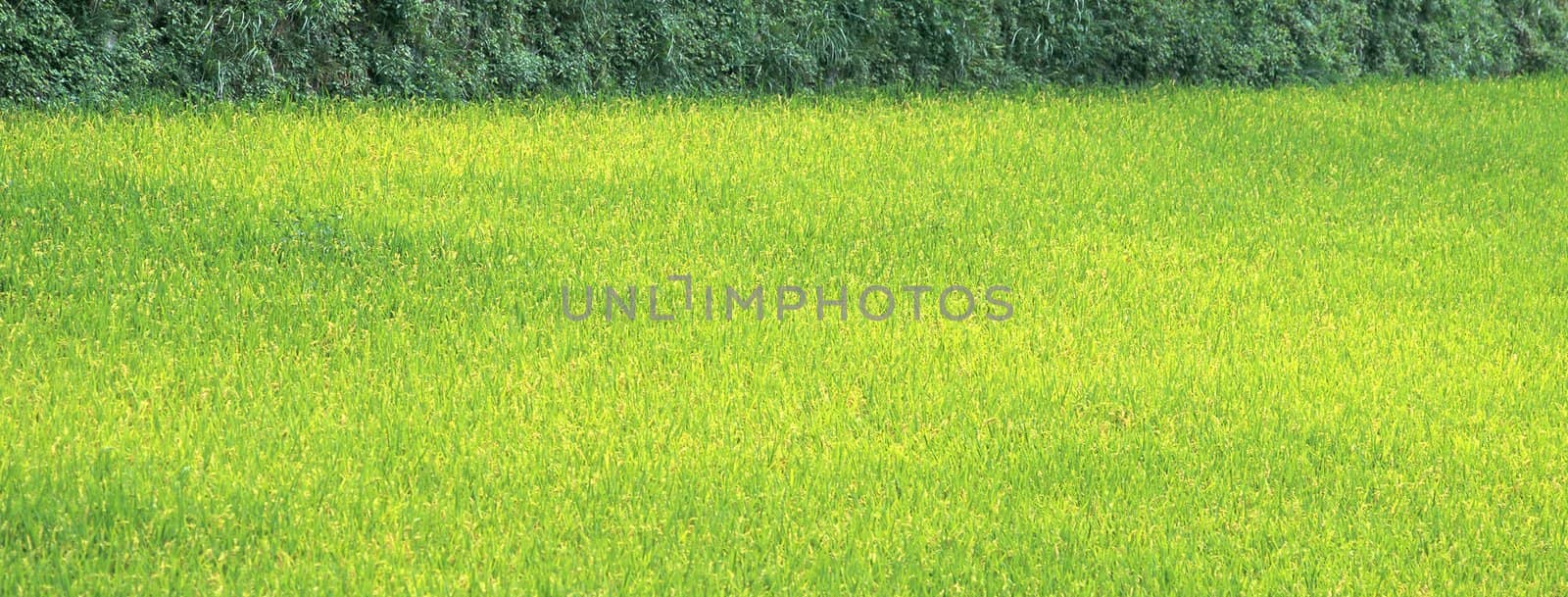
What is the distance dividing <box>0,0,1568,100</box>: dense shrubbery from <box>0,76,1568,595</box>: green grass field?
679 millimetres

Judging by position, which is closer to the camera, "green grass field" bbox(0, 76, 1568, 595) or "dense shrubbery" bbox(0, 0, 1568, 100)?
"green grass field" bbox(0, 76, 1568, 595)

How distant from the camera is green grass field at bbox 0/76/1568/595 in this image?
4531 millimetres

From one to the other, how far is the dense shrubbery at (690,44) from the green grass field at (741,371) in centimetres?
68

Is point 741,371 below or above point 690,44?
above

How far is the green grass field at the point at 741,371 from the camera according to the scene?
453cm

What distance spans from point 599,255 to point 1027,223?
2.46 metres

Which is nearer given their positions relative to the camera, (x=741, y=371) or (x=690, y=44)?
(x=741, y=371)

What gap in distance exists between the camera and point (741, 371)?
19.8ft

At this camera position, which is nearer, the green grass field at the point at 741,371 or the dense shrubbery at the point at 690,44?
the green grass field at the point at 741,371

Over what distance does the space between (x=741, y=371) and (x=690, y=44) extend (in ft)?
20.5

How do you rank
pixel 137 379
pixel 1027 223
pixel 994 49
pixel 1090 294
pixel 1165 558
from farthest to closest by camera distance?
pixel 994 49
pixel 1027 223
pixel 1090 294
pixel 137 379
pixel 1165 558

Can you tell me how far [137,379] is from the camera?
5500 mm

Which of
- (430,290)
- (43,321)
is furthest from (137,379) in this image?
(430,290)

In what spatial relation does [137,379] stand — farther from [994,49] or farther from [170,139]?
[994,49]
